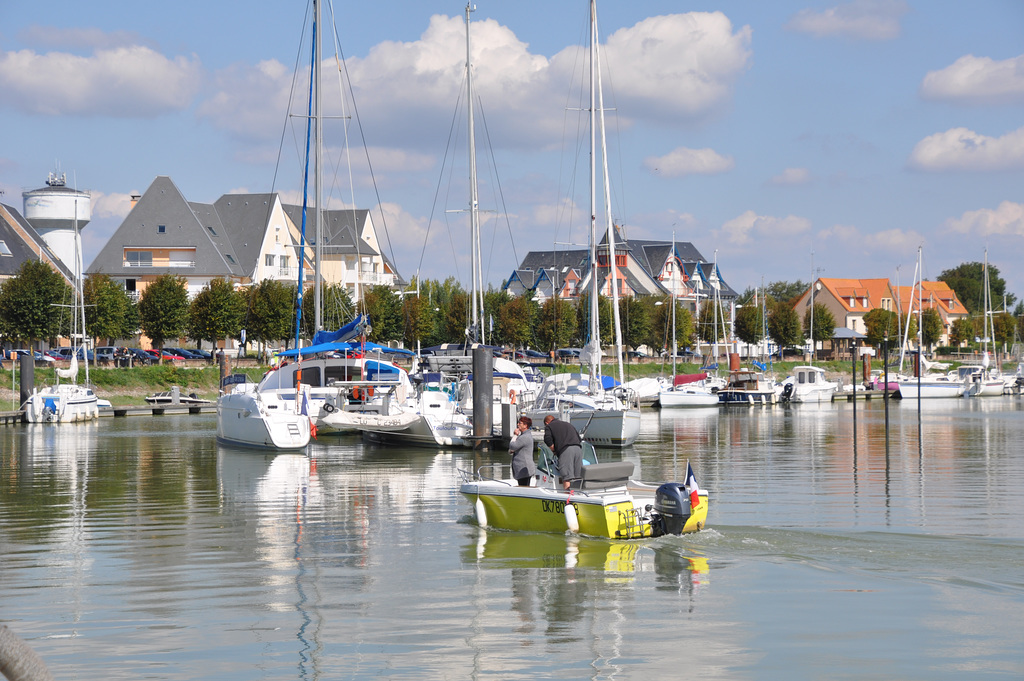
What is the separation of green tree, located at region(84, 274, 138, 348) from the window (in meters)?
11.7

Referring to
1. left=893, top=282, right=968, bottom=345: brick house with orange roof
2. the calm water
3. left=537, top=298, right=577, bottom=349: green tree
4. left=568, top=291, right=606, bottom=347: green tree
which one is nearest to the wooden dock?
the calm water

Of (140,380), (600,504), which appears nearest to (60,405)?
(140,380)

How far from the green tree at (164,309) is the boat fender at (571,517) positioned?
205 ft

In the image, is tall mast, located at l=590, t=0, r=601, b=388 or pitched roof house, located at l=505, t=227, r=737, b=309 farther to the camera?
pitched roof house, located at l=505, t=227, r=737, b=309

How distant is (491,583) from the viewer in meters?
14.6

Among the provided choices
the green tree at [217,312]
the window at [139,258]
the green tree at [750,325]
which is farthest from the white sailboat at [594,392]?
the green tree at [750,325]

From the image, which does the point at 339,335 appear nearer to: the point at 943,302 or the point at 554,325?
the point at 554,325

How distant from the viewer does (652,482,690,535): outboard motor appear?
54.4 ft

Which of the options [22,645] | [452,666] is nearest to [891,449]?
[452,666]

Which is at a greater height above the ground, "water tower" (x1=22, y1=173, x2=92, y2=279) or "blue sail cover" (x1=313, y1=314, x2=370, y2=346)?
"water tower" (x1=22, y1=173, x2=92, y2=279)

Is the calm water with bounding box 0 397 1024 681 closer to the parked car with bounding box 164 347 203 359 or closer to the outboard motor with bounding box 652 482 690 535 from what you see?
the outboard motor with bounding box 652 482 690 535

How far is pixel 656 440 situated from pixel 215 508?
2318cm

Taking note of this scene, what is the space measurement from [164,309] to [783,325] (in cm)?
6177

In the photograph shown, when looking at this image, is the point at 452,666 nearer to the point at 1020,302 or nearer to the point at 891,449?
the point at 891,449
